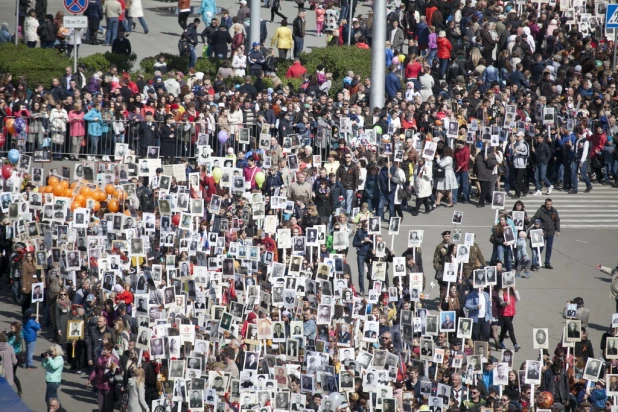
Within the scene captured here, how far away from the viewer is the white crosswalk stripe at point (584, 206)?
3259 centimetres

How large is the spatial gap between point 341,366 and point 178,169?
8330 mm

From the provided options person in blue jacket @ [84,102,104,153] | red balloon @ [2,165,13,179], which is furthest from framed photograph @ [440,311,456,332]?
person in blue jacket @ [84,102,104,153]

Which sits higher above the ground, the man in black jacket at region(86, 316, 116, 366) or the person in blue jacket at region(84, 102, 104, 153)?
the person in blue jacket at region(84, 102, 104, 153)

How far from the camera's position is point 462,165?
32.4 meters

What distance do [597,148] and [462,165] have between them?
4078 millimetres

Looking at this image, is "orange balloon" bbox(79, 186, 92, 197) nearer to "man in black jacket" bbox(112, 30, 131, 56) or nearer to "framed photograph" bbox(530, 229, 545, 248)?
"framed photograph" bbox(530, 229, 545, 248)

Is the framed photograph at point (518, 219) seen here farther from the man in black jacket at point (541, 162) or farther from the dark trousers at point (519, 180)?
the man in black jacket at point (541, 162)

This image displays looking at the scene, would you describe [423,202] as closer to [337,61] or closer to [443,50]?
[337,61]

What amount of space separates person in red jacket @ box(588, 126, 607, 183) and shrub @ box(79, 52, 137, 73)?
12.5 m

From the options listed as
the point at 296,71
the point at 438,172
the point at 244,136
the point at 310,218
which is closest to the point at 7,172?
the point at 244,136

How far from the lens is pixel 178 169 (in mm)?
29781

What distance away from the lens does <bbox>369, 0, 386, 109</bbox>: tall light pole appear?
35.0 metres

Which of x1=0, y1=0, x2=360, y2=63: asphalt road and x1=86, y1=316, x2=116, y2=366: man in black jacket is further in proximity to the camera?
x1=0, y1=0, x2=360, y2=63: asphalt road

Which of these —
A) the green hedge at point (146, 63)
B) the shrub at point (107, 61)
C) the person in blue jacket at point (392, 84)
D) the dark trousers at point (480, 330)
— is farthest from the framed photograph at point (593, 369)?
the shrub at point (107, 61)
